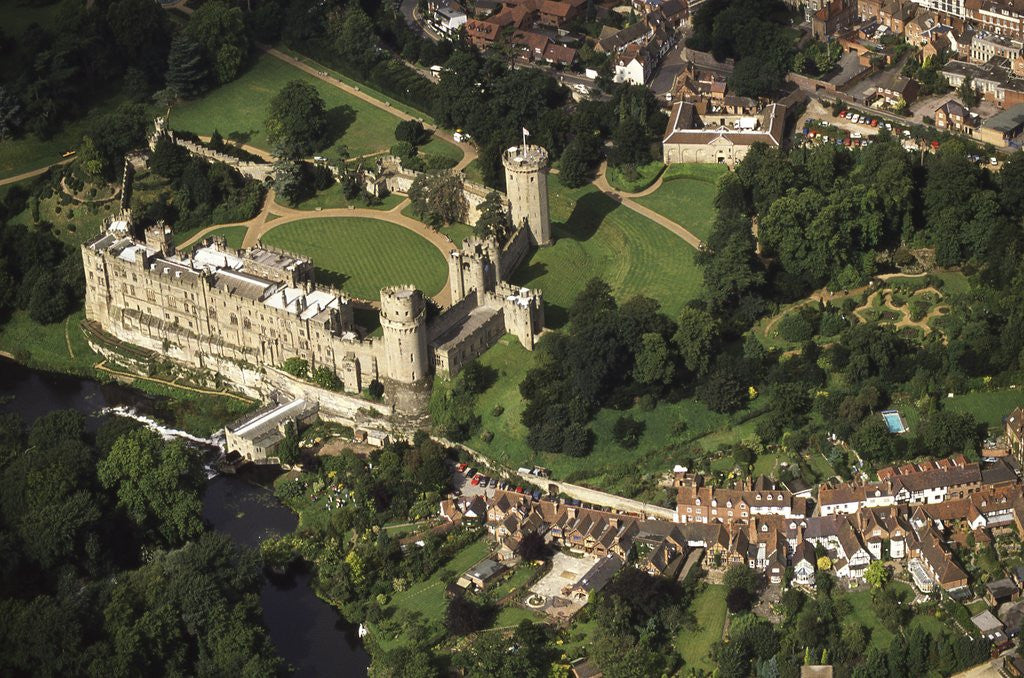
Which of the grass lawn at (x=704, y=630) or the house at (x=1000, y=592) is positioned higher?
the house at (x=1000, y=592)

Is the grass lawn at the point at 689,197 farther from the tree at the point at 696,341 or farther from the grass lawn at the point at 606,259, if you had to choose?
the tree at the point at 696,341

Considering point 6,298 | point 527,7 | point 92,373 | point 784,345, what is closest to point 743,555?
point 784,345

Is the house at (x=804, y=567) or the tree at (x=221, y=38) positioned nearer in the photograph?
the house at (x=804, y=567)

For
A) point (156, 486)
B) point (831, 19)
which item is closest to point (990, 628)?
point (156, 486)

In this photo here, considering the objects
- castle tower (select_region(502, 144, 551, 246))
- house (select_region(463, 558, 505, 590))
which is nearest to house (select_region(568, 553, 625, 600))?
house (select_region(463, 558, 505, 590))

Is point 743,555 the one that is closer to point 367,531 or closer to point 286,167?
point 367,531

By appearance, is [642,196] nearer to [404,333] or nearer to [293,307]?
[404,333]

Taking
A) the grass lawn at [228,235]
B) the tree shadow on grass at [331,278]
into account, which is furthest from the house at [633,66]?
the grass lawn at [228,235]

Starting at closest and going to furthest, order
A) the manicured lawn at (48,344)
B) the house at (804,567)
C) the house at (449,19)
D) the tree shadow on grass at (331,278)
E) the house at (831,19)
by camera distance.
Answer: the house at (804,567) < the manicured lawn at (48,344) < the tree shadow on grass at (331,278) < the house at (831,19) < the house at (449,19)
